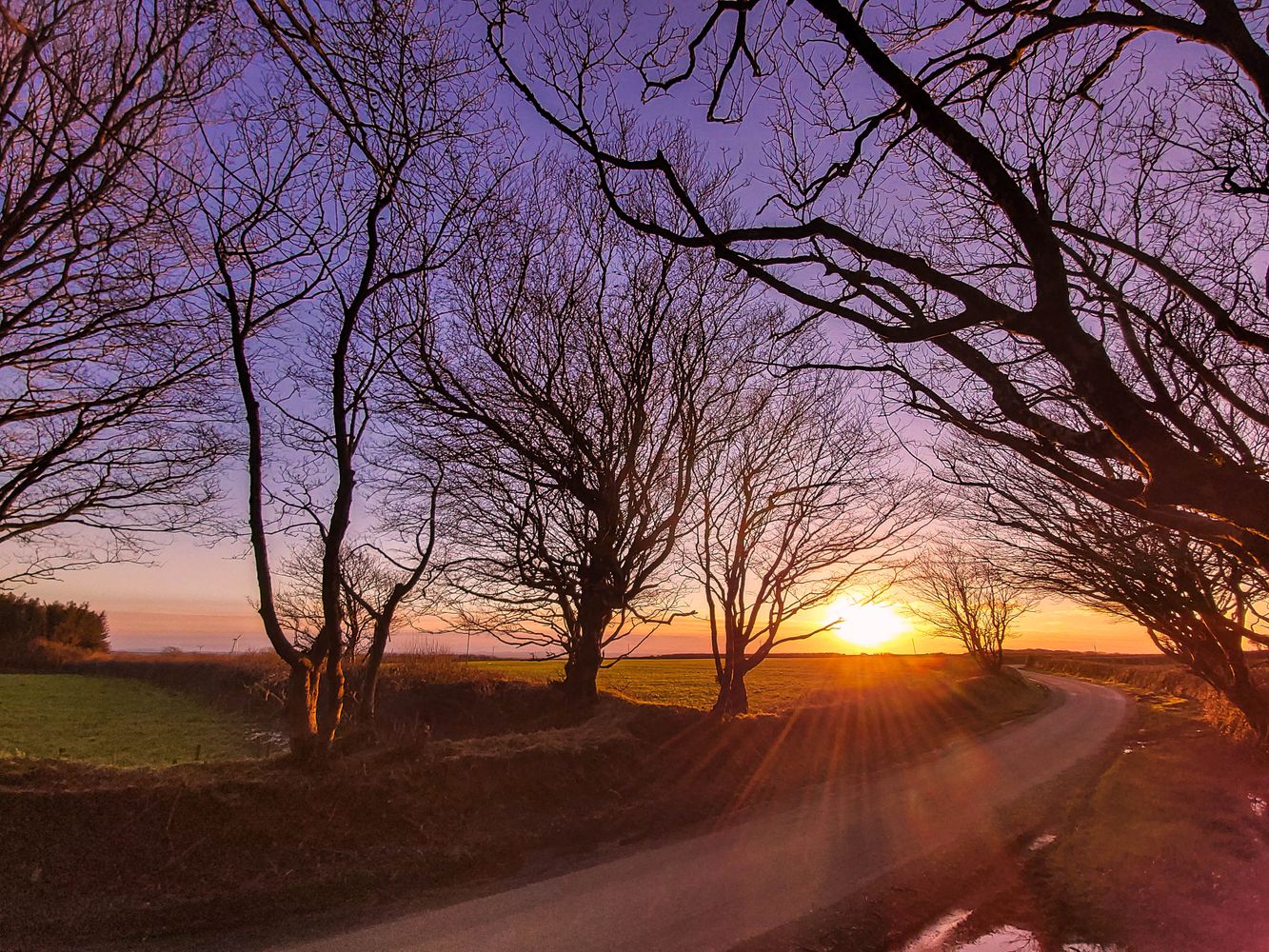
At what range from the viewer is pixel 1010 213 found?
3.66m

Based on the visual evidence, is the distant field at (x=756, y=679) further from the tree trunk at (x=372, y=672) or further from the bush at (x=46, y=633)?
the bush at (x=46, y=633)

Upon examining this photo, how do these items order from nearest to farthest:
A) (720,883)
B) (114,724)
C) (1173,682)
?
1. (720,883)
2. (114,724)
3. (1173,682)

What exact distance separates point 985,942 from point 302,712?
6.74 metres

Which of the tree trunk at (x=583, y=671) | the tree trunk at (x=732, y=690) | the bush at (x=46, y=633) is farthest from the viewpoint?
the bush at (x=46, y=633)

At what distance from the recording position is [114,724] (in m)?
21.1

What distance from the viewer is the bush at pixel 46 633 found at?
44.3m

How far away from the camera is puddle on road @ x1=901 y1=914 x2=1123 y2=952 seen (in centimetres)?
505

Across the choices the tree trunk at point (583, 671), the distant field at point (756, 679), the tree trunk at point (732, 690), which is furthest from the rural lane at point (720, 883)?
the distant field at point (756, 679)

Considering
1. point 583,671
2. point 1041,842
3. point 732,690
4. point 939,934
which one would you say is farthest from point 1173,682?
point 939,934

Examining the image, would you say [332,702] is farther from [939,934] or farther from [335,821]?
[939,934]

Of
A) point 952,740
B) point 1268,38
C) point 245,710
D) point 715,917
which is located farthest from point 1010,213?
point 245,710

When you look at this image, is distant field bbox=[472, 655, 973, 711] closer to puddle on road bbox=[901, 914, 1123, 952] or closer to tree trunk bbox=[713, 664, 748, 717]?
tree trunk bbox=[713, 664, 748, 717]

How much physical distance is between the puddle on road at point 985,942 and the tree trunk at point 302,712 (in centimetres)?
589

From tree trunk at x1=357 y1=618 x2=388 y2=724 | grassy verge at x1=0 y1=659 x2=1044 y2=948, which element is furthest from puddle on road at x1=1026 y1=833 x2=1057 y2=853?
tree trunk at x1=357 y1=618 x2=388 y2=724
